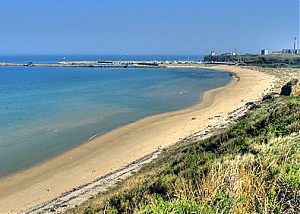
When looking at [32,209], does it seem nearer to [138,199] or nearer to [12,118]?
[138,199]

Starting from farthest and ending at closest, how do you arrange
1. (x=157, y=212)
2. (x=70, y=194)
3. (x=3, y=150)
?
(x=3, y=150) → (x=70, y=194) → (x=157, y=212)

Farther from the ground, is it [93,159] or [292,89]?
[292,89]

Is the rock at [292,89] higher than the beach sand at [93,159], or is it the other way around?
the rock at [292,89]

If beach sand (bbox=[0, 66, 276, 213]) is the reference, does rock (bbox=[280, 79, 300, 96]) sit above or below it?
above

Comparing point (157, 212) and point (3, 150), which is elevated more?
point (157, 212)

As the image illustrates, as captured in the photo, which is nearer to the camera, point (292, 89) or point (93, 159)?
point (93, 159)

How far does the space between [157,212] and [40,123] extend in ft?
73.2

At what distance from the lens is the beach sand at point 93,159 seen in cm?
1212

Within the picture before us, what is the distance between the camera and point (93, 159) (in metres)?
15.9

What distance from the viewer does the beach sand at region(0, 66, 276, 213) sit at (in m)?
12.1

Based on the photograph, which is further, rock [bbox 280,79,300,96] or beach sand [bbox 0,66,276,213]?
rock [bbox 280,79,300,96]

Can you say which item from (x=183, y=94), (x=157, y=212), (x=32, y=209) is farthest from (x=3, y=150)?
(x=183, y=94)

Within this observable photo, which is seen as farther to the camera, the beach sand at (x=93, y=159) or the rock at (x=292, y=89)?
the rock at (x=292, y=89)

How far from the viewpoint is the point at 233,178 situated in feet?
14.5
